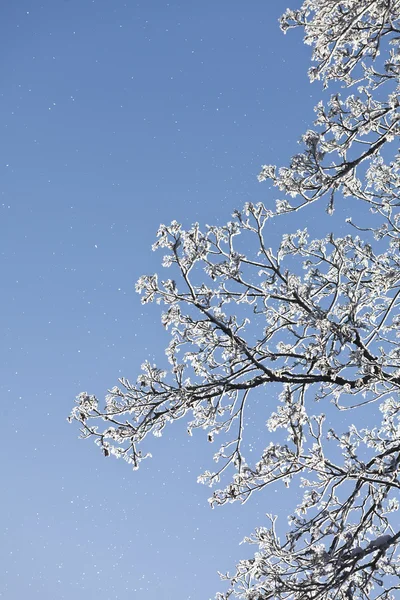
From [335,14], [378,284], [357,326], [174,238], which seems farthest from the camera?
[378,284]

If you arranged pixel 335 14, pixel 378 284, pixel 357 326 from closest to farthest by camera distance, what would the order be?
pixel 357 326, pixel 335 14, pixel 378 284

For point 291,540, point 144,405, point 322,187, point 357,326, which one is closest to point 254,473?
point 291,540

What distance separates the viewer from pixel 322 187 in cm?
488

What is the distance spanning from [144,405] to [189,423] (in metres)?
0.64

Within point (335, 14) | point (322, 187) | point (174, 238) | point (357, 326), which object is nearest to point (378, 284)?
point (322, 187)

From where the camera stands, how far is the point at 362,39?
5.71 m

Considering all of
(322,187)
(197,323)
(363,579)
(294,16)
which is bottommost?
(363,579)

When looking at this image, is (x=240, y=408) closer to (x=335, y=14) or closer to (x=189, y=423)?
(x=189, y=423)

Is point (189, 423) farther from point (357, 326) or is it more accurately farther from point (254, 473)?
point (357, 326)

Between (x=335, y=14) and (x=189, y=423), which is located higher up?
(x=335, y=14)

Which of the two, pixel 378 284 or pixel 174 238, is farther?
pixel 378 284

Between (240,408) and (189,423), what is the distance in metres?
0.51

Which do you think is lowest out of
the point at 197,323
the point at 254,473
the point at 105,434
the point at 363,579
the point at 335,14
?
the point at 363,579

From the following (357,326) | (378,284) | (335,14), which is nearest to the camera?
(357,326)
